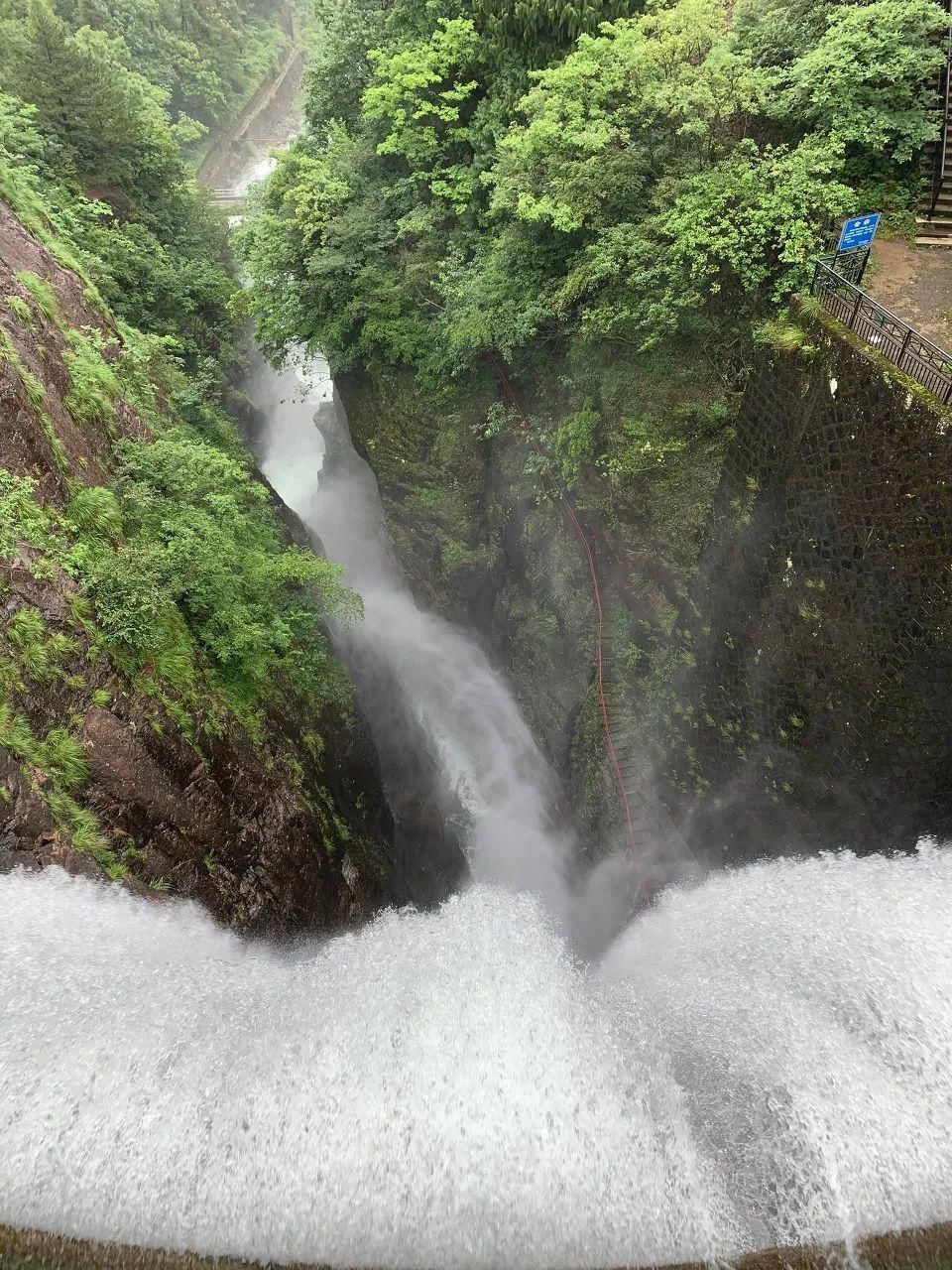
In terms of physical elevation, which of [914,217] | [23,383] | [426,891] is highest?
[914,217]

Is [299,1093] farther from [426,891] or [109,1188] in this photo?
[426,891]

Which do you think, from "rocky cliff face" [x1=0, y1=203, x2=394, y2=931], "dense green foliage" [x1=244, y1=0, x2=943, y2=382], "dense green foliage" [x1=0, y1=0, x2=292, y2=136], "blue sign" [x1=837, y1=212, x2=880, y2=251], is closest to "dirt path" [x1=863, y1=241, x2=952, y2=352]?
"dense green foliage" [x1=244, y1=0, x2=943, y2=382]

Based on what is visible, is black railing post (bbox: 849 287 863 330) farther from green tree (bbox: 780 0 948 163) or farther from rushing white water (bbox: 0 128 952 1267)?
rushing white water (bbox: 0 128 952 1267)

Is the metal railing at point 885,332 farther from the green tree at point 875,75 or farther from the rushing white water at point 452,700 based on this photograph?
the rushing white water at point 452,700

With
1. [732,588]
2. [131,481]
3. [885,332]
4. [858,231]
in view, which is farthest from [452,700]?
[858,231]

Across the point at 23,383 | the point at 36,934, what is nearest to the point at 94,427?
the point at 23,383

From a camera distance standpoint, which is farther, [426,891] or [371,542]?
[371,542]
